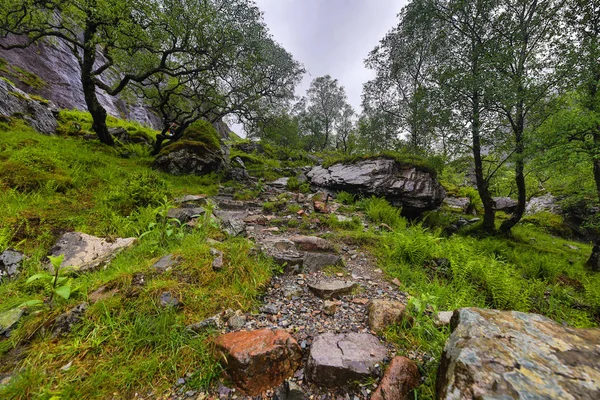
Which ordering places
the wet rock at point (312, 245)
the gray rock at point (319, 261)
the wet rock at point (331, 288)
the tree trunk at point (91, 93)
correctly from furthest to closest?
the tree trunk at point (91, 93)
the wet rock at point (312, 245)
the gray rock at point (319, 261)
the wet rock at point (331, 288)

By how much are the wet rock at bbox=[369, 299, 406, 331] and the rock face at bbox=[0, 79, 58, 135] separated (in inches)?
553

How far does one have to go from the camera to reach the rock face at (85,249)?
348 cm

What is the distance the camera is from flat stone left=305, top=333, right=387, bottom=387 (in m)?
1.99

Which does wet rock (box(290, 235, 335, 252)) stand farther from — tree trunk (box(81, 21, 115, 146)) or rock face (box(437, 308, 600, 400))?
tree trunk (box(81, 21, 115, 146))

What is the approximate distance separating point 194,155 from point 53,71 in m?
22.2

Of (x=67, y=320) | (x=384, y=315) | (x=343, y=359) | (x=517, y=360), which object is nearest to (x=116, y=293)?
(x=67, y=320)

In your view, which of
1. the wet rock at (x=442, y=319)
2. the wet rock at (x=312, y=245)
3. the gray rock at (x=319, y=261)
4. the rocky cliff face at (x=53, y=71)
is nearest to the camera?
the wet rock at (x=442, y=319)

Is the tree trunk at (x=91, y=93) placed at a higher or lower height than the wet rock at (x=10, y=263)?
higher

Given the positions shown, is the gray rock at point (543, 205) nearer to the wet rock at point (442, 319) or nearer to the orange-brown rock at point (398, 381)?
the wet rock at point (442, 319)

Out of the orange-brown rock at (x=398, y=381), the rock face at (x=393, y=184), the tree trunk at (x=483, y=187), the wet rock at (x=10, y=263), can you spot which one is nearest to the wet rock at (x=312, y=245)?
the orange-brown rock at (x=398, y=381)

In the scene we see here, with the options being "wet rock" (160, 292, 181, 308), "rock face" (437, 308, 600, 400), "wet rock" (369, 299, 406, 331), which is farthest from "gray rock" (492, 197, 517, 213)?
"wet rock" (160, 292, 181, 308)

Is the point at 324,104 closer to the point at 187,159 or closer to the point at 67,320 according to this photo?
the point at 187,159

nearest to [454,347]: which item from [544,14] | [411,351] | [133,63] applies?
[411,351]

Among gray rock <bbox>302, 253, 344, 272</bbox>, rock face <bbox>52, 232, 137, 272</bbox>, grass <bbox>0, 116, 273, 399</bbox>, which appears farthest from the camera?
gray rock <bbox>302, 253, 344, 272</bbox>
